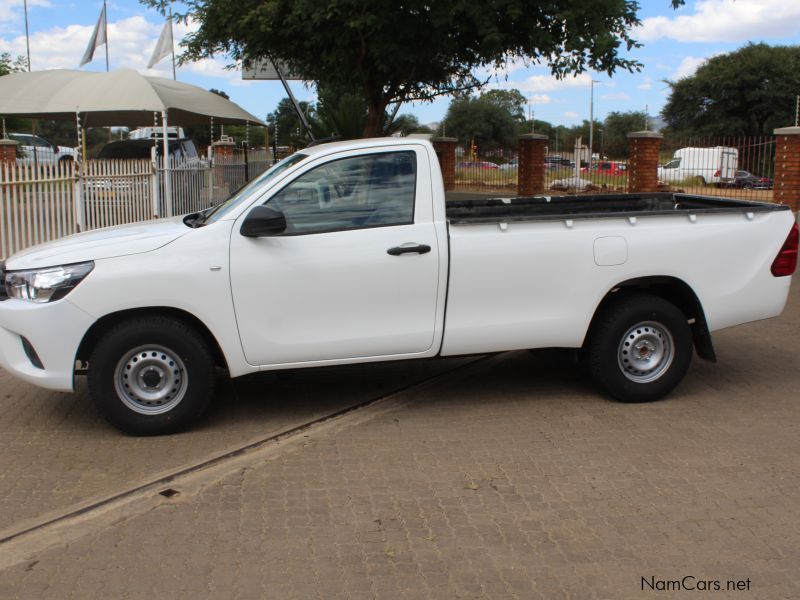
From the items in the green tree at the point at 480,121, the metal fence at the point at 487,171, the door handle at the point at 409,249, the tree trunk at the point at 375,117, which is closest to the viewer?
the door handle at the point at 409,249

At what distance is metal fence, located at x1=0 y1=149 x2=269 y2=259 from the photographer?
1157cm

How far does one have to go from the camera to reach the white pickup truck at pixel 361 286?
557 centimetres

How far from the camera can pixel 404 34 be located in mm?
14406

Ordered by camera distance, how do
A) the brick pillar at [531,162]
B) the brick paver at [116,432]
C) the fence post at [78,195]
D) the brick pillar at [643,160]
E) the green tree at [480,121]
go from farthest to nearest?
1. the green tree at [480,121]
2. the brick pillar at [531,162]
3. the brick pillar at [643,160]
4. the fence post at [78,195]
5. the brick paver at [116,432]

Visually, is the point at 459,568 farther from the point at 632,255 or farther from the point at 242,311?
the point at 632,255

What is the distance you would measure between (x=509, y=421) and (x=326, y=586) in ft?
8.24

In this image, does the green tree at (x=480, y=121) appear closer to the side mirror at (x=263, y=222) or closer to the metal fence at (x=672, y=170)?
the metal fence at (x=672, y=170)

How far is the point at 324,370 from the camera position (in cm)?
742

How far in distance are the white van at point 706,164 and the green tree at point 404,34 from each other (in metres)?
5.90

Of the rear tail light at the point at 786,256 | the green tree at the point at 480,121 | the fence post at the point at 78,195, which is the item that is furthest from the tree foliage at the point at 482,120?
the rear tail light at the point at 786,256

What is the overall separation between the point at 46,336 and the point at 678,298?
4377 mm

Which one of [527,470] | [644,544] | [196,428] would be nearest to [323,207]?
[196,428]

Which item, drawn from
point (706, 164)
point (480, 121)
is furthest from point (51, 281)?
point (480, 121)

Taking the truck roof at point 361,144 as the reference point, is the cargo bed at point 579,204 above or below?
below
